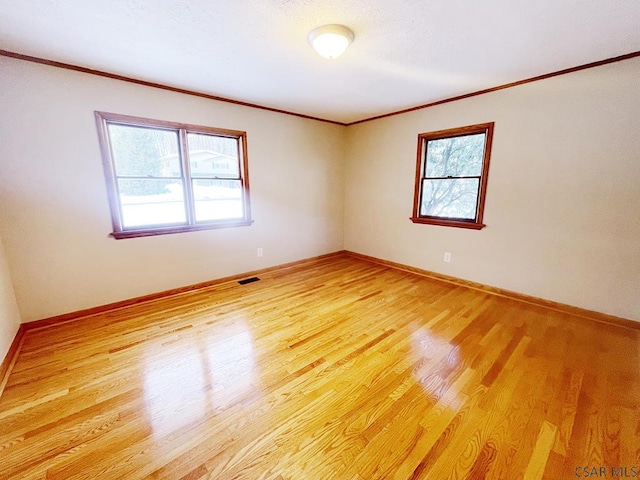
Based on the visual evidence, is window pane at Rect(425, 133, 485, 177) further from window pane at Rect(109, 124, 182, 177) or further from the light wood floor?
window pane at Rect(109, 124, 182, 177)

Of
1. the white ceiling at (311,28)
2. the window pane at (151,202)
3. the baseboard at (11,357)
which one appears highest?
the white ceiling at (311,28)

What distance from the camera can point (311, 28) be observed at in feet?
6.28

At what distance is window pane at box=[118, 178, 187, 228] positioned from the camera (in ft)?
9.50

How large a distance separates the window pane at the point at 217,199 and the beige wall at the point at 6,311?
5.60 feet

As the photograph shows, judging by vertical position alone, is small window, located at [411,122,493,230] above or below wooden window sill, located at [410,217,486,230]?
above

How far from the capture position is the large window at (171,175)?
2787 millimetres

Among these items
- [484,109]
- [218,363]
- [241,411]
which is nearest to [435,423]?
[241,411]

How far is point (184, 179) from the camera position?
322cm

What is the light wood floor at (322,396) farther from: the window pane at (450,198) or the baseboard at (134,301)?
the window pane at (450,198)

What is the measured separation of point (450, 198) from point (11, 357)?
4778 millimetres

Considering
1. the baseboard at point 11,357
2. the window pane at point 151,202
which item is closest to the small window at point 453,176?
the window pane at point 151,202

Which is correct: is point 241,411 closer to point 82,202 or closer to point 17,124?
point 82,202

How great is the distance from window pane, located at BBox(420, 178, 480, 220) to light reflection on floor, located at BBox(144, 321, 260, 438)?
3.04m

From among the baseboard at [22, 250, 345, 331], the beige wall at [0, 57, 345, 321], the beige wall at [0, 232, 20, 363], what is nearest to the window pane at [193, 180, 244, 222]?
the beige wall at [0, 57, 345, 321]
